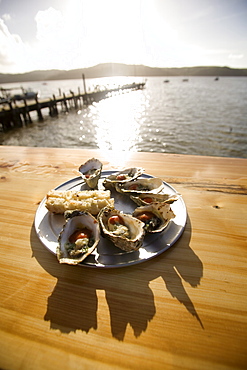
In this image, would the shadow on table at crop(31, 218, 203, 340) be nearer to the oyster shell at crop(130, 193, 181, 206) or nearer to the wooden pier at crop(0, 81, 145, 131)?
the oyster shell at crop(130, 193, 181, 206)

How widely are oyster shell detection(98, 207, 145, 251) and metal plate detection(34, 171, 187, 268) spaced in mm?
63

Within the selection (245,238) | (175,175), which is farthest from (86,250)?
(175,175)

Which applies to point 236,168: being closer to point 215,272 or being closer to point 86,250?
point 215,272

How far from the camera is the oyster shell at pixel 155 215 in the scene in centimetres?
129

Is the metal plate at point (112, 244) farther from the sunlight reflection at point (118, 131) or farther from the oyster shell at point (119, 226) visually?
the sunlight reflection at point (118, 131)

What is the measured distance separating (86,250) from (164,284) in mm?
469

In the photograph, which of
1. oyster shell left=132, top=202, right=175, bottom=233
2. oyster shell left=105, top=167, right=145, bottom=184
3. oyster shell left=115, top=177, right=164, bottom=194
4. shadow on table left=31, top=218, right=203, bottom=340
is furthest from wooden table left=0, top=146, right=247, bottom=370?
oyster shell left=105, top=167, right=145, bottom=184

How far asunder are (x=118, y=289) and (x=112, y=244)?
0.27m

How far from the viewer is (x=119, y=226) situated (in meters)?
1.35

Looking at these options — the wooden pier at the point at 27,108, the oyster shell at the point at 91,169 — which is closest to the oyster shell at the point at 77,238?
the oyster shell at the point at 91,169

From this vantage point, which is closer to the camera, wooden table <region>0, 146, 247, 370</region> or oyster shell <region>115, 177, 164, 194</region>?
wooden table <region>0, 146, 247, 370</region>

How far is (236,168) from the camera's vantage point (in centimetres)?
216

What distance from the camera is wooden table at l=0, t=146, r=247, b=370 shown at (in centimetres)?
74

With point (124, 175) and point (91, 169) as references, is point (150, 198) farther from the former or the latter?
point (91, 169)
